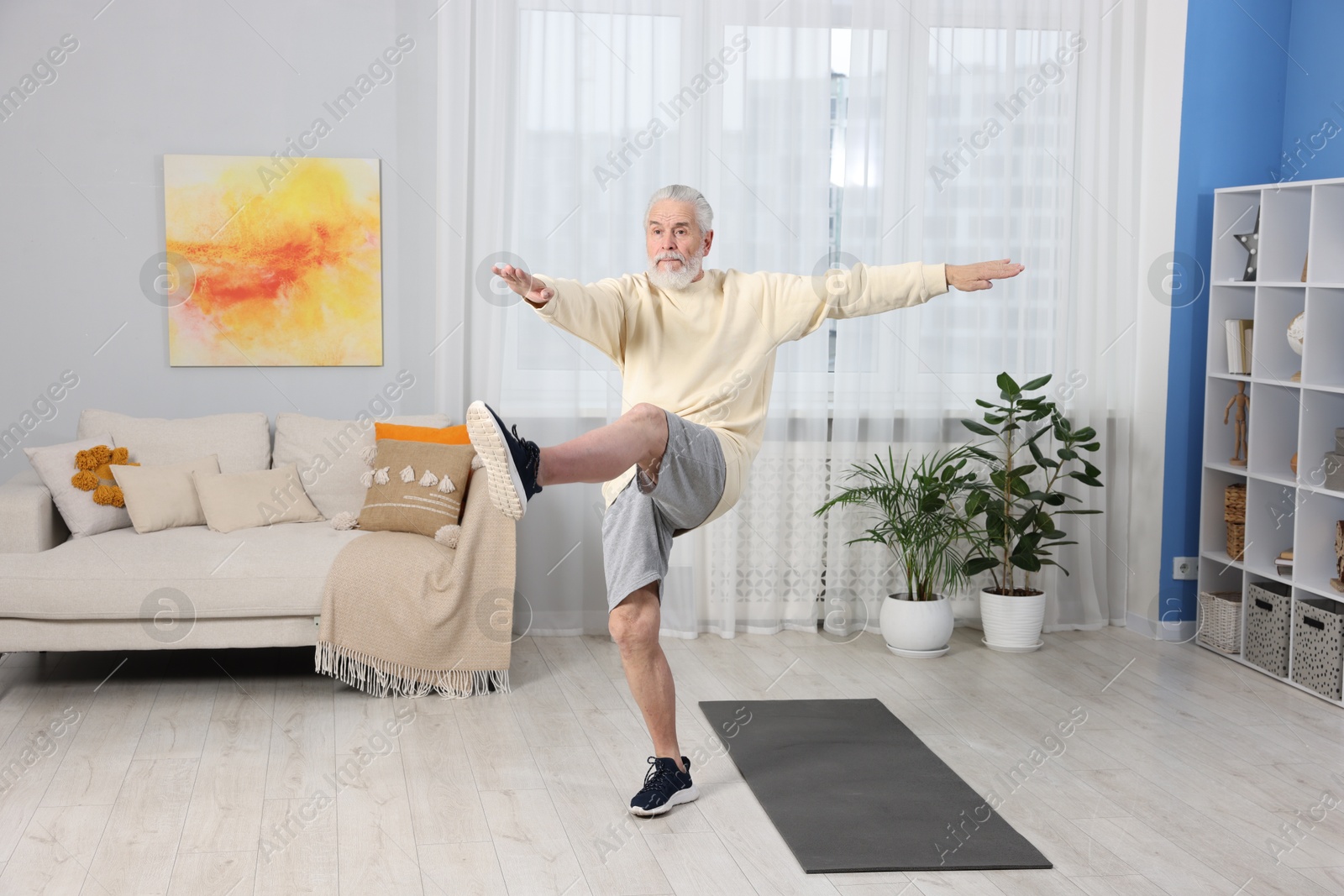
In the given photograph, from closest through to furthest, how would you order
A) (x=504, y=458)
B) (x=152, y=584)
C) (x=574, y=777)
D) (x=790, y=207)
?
(x=504, y=458) → (x=574, y=777) → (x=152, y=584) → (x=790, y=207)

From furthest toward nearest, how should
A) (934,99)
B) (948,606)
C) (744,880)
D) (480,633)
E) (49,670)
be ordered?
1. (934,99)
2. (948,606)
3. (49,670)
4. (480,633)
5. (744,880)

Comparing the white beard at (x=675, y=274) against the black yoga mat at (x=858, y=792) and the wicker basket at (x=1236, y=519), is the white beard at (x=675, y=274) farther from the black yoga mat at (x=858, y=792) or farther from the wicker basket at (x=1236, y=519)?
the wicker basket at (x=1236, y=519)

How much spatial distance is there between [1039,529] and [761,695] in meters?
1.48

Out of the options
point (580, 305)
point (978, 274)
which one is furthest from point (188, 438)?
point (978, 274)

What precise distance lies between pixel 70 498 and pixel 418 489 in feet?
3.89

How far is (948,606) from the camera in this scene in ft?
15.1

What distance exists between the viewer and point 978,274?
3016mm

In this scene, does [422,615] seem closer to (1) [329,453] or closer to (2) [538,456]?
(1) [329,453]

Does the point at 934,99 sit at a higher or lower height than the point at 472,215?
higher

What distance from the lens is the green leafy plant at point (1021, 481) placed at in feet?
15.3

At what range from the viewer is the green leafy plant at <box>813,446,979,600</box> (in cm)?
460

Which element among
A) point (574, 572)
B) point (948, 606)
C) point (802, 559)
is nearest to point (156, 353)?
point (574, 572)

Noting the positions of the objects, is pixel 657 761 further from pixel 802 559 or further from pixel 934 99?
pixel 934 99

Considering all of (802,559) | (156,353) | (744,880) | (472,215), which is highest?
(472,215)
